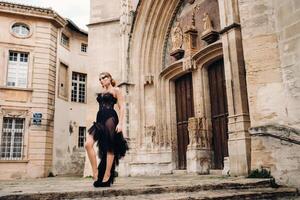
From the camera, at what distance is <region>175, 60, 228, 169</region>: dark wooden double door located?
8.55 meters

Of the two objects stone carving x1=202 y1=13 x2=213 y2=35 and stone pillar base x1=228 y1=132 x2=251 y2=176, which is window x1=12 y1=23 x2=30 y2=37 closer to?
stone carving x1=202 y1=13 x2=213 y2=35

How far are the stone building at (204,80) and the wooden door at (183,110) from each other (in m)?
0.03

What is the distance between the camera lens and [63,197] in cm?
344

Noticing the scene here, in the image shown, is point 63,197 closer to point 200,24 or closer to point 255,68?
point 255,68

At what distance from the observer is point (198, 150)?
8508 mm

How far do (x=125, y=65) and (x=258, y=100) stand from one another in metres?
6.30

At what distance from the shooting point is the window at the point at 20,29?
17.1 metres

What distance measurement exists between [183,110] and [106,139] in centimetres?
607

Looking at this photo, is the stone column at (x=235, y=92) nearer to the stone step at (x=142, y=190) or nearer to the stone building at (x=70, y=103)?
the stone step at (x=142, y=190)

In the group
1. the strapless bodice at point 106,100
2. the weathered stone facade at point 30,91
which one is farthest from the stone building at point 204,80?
the weathered stone facade at point 30,91

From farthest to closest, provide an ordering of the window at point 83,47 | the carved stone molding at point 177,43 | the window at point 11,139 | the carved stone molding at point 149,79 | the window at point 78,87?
the window at point 83,47 → the window at point 78,87 → the window at point 11,139 → the carved stone molding at point 149,79 → the carved stone molding at point 177,43

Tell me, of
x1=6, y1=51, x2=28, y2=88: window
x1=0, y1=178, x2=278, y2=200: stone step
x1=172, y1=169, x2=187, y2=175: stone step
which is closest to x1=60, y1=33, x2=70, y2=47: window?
x1=6, y1=51, x2=28, y2=88: window

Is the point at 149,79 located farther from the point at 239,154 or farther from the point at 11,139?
the point at 11,139

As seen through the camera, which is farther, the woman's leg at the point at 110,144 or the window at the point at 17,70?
the window at the point at 17,70
